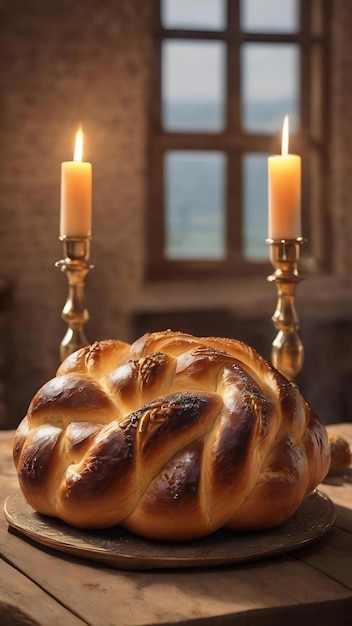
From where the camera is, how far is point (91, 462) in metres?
1.23

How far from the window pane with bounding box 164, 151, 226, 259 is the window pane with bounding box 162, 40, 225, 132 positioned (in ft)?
0.54

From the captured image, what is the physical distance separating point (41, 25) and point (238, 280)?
152cm

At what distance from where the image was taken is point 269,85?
4.76 meters

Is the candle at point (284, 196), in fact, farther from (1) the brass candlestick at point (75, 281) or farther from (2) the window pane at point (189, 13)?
(2) the window pane at point (189, 13)

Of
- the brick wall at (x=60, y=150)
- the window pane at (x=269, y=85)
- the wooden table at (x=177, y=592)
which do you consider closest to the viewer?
the wooden table at (x=177, y=592)

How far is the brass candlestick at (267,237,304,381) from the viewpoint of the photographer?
70.5 inches

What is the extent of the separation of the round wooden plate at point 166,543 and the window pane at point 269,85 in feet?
11.8

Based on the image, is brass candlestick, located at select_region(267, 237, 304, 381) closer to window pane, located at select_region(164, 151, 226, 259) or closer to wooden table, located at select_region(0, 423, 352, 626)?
wooden table, located at select_region(0, 423, 352, 626)

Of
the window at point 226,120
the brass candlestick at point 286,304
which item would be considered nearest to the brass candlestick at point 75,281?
the brass candlestick at point 286,304

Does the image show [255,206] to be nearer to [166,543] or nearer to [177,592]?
[166,543]

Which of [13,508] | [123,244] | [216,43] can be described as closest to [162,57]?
[216,43]

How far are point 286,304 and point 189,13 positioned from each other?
3.16 meters

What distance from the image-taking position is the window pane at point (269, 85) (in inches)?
185

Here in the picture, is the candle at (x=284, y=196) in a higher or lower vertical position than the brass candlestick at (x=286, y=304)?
higher
